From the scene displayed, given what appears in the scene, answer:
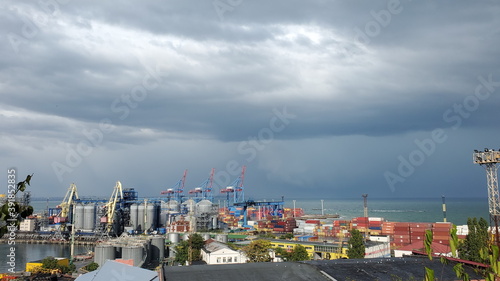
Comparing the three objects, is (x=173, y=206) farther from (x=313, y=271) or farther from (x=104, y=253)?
(x=313, y=271)

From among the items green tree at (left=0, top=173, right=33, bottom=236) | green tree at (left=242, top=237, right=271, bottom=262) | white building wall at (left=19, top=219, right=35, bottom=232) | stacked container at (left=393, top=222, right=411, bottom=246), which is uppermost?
green tree at (left=0, top=173, right=33, bottom=236)

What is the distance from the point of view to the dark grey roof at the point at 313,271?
46.1 feet

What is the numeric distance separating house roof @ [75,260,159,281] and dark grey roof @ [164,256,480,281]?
914 millimetres

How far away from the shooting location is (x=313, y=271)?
1477cm

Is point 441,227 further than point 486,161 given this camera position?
Yes

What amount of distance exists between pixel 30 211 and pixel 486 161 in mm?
25798

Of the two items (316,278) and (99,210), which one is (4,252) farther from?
(316,278)

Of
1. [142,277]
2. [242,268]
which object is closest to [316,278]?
[242,268]

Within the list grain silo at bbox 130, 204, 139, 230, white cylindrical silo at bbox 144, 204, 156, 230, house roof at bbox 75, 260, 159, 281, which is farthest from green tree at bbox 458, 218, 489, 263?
grain silo at bbox 130, 204, 139, 230

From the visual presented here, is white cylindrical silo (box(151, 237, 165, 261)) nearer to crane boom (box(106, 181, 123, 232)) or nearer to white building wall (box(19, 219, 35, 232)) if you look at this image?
crane boom (box(106, 181, 123, 232))

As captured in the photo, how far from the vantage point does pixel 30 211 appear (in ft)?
10.1

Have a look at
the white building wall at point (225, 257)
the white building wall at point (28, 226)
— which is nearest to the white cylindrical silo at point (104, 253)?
the white building wall at point (225, 257)

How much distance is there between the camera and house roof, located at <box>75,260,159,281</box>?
13094 millimetres

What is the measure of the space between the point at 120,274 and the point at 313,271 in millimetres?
7563
